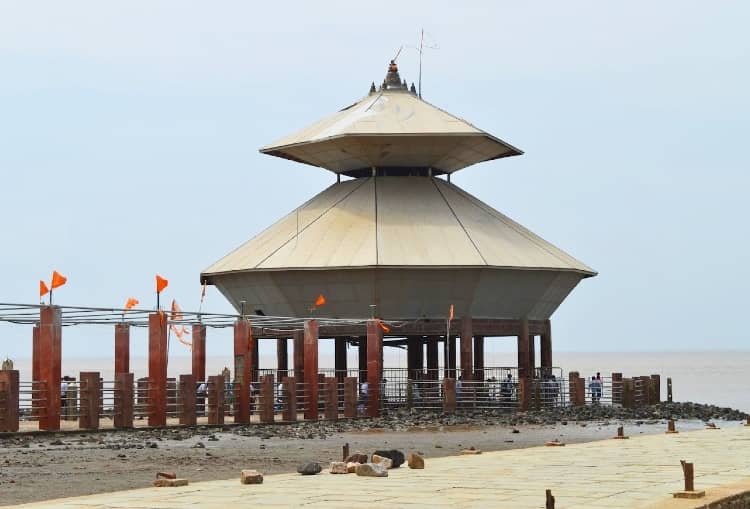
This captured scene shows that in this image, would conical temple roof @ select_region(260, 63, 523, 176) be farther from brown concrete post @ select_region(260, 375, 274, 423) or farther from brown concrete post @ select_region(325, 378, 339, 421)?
brown concrete post @ select_region(260, 375, 274, 423)

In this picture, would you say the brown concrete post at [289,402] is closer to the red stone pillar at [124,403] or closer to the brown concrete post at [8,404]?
the red stone pillar at [124,403]

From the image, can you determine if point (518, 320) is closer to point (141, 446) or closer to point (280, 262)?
point (280, 262)

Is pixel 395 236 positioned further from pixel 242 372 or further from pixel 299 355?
pixel 242 372

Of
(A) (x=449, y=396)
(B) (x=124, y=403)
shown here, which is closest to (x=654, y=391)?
(A) (x=449, y=396)

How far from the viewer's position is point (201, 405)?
44.7 m

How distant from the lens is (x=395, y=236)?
53188 millimetres

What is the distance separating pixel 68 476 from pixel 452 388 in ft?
89.5

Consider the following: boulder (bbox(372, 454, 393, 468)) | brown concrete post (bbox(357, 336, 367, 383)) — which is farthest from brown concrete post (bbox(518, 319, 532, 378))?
boulder (bbox(372, 454, 393, 468))

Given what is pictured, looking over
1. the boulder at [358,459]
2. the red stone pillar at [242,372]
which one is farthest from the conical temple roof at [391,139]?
the boulder at [358,459]

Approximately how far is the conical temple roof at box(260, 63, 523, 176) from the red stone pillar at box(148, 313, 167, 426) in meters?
17.6

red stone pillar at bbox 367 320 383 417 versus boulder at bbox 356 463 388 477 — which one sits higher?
red stone pillar at bbox 367 320 383 417

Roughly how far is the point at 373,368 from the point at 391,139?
1136 cm

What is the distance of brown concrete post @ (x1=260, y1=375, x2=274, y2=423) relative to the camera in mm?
40625

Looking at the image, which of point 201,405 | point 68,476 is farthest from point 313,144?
point 68,476
